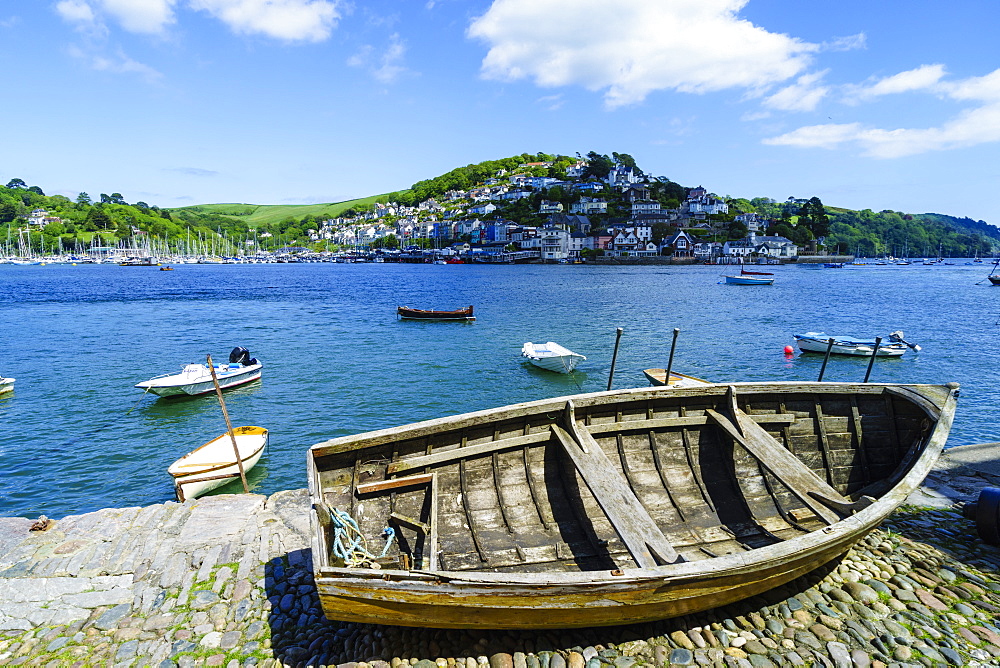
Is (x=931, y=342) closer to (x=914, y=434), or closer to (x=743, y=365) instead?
(x=743, y=365)

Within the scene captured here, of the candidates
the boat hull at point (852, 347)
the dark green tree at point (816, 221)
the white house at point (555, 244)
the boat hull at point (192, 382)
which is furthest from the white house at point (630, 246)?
the boat hull at point (192, 382)

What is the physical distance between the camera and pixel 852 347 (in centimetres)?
3144

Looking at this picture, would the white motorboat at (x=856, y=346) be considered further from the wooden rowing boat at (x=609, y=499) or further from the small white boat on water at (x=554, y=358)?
the wooden rowing boat at (x=609, y=499)

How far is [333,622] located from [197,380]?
62.7ft

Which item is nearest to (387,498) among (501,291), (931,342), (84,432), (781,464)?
(781,464)

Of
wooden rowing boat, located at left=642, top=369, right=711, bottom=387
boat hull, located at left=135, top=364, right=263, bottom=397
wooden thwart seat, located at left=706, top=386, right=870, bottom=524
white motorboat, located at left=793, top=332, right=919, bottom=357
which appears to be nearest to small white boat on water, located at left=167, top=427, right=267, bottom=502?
boat hull, located at left=135, top=364, right=263, bottom=397

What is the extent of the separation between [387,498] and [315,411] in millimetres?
14549

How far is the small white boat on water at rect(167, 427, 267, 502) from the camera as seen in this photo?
13.0 meters

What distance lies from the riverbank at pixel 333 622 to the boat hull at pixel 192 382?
13.6m

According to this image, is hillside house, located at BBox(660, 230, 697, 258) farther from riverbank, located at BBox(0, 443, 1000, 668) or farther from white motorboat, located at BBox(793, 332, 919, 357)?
riverbank, located at BBox(0, 443, 1000, 668)

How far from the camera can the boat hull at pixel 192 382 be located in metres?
21.6

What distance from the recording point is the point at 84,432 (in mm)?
18375

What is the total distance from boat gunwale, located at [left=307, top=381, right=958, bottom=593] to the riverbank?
4.33 feet

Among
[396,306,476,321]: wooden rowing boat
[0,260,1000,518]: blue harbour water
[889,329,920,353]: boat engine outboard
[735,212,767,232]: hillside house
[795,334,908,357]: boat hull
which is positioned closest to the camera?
[0,260,1000,518]: blue harbour water
